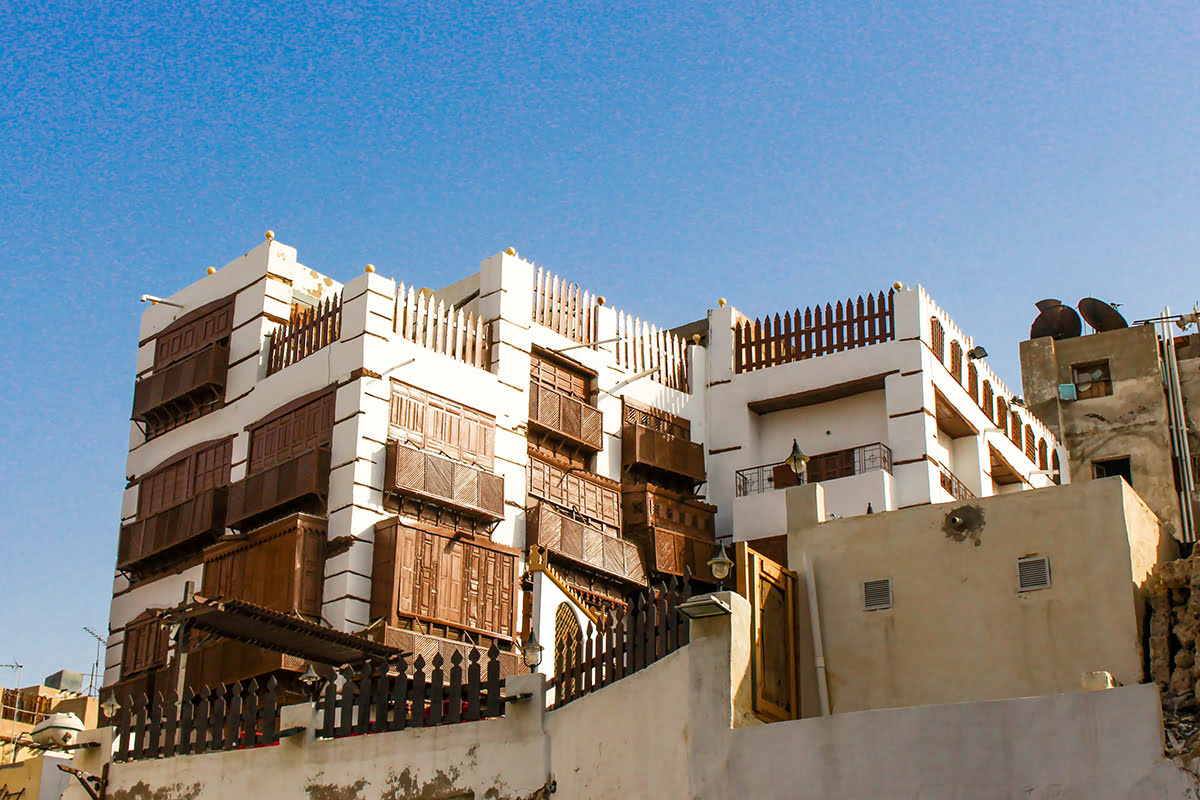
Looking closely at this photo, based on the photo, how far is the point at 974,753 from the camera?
1351 cm

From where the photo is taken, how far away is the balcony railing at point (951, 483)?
101 ft

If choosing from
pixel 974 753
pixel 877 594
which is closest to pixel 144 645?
pixel 877 594

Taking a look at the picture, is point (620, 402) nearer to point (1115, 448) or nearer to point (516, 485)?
point (516, 485)

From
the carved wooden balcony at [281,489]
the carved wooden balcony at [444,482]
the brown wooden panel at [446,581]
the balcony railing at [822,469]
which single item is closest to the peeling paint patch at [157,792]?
the brown wooden panel at [446,581]

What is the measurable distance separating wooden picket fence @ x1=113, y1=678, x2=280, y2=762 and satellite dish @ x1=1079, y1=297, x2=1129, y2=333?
2645cm

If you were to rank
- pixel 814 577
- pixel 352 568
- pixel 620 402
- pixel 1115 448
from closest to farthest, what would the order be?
1. pixel 814 577
2. pixel 352 568
3. pixel 620 402
4. pixel 1115 448

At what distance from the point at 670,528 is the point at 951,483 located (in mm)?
5887

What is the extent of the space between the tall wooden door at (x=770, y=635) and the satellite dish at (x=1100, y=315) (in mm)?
23448

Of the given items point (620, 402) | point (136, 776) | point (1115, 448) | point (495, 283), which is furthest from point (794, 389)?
point (136, 776)

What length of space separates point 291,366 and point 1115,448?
20.3m

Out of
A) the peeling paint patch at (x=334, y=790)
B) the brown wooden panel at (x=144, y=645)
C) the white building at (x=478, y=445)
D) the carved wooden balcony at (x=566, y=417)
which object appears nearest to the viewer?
the peeling paint patch at (x=334, y=790)

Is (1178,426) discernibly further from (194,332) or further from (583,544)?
(194,332)

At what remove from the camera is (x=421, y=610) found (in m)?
25.5

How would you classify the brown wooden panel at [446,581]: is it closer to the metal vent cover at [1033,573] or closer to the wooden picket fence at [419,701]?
the wooden picket fence at [419,701]
